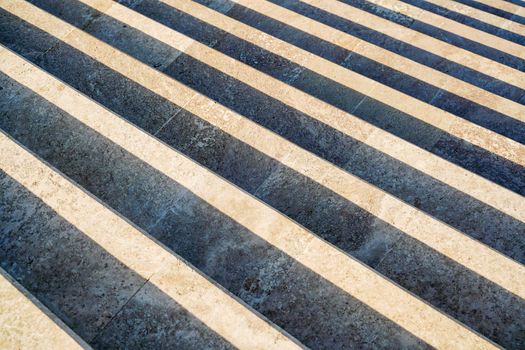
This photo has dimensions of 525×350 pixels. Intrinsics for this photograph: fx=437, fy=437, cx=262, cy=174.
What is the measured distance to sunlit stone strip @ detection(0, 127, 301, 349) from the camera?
126 inches

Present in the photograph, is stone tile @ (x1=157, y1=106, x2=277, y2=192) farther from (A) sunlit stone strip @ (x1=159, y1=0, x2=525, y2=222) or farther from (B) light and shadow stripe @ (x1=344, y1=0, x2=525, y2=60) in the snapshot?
(B) light and shadow stripe @ (x1=344, y1=0, x2=525, y2=60)

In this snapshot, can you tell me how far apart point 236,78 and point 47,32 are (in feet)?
8.65

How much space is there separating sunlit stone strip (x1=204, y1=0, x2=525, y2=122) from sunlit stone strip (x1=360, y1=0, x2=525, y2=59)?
73.2 inches

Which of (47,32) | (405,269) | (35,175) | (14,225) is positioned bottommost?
(405,269)

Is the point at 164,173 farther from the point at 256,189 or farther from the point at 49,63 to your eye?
the point at 49,63

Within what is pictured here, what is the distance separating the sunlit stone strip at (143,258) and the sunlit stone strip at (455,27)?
6.50 meters

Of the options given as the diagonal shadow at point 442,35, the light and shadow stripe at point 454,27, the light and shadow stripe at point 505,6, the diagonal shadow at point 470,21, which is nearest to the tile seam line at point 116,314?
the diagonal shadow at point 442,35

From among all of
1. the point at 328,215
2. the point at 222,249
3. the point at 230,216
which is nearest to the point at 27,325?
the point at 222,249

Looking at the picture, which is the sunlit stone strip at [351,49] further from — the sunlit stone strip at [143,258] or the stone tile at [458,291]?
the sunlit stone strip at [143,258]

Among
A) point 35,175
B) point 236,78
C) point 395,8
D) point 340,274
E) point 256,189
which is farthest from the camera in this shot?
point 395,8

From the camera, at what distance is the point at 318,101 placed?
5172mm

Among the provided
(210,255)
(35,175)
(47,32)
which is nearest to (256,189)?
(210,255)

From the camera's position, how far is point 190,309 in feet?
10.9

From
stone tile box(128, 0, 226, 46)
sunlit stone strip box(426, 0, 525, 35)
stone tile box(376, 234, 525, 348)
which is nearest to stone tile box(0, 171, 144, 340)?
stone tile box(376, 234, 525, 348)
